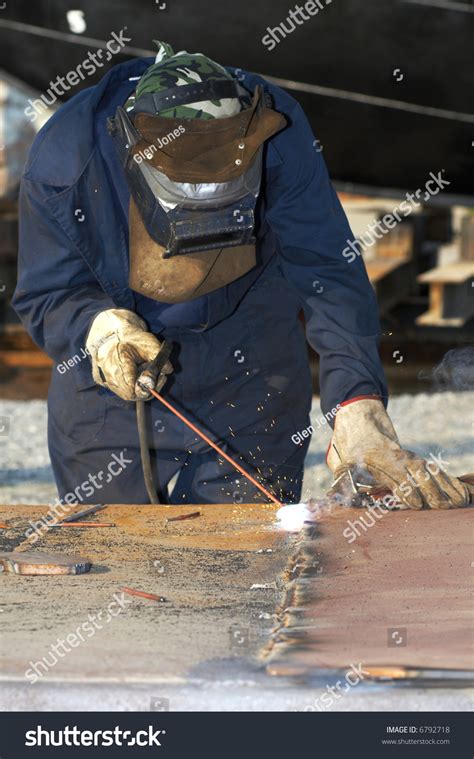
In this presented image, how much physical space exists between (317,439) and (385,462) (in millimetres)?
3660

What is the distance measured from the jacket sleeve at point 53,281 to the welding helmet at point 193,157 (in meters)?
0.24

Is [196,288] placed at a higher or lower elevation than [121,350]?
higher

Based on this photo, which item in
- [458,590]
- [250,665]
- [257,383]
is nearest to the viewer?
[250,665]

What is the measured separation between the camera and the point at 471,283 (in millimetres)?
7641

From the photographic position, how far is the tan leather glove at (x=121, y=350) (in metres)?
2.46

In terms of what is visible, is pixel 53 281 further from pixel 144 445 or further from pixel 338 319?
pixel 338 319

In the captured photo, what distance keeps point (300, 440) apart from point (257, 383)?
0.79ft

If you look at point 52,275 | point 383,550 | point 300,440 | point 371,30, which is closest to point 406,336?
point 371,30

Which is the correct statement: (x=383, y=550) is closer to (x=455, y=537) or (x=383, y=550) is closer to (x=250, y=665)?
(x=455, y=537)

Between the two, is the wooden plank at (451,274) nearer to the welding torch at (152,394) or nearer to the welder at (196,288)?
the welder at (196,288)

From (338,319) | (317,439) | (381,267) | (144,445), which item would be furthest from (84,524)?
(381,267)

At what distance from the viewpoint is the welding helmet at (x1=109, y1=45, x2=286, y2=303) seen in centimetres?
230

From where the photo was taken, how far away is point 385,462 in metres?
2.37

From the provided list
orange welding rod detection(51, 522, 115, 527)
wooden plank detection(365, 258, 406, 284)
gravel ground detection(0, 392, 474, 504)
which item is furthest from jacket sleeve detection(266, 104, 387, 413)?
wooden plank detection(365, 258, 406, 284)
